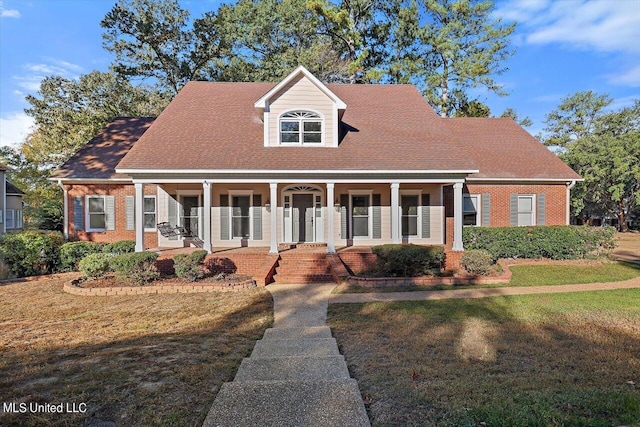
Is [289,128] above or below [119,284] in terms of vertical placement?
above

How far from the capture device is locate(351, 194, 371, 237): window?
1491 centimetres

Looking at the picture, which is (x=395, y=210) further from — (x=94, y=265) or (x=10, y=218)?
(x=10, y=218)

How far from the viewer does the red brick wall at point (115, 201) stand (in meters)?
15.3

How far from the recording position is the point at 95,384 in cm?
390

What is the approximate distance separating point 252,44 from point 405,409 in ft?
84.3

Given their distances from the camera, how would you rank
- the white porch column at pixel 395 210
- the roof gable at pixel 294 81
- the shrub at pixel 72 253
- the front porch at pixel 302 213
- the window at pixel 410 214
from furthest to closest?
the window at pixel 410 214, the front porch at pixel 302 213, the roof gable at pixel 294 81, the white porch column at pixel 395 210, the shrub at pixel 72 253

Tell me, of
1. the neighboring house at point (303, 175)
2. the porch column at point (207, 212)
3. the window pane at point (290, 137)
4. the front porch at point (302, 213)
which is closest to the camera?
the porch column at point (207, 212)

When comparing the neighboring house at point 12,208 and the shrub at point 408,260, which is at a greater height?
the neighboring house at point 12,208

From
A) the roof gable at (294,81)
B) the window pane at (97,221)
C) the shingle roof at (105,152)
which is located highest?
the roof gable at (294,81)

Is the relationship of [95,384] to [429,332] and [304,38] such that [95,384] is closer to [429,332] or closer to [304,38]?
[429,332]

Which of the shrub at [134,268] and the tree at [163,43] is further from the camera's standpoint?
the tree at [163,43]

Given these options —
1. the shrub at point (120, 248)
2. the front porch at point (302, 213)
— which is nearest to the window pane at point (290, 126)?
the front porch at point (302, 213)

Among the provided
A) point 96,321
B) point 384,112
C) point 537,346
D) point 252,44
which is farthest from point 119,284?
point 252,44

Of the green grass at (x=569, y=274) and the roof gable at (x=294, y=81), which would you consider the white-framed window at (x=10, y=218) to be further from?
the green grass at (x=569, y=274)
